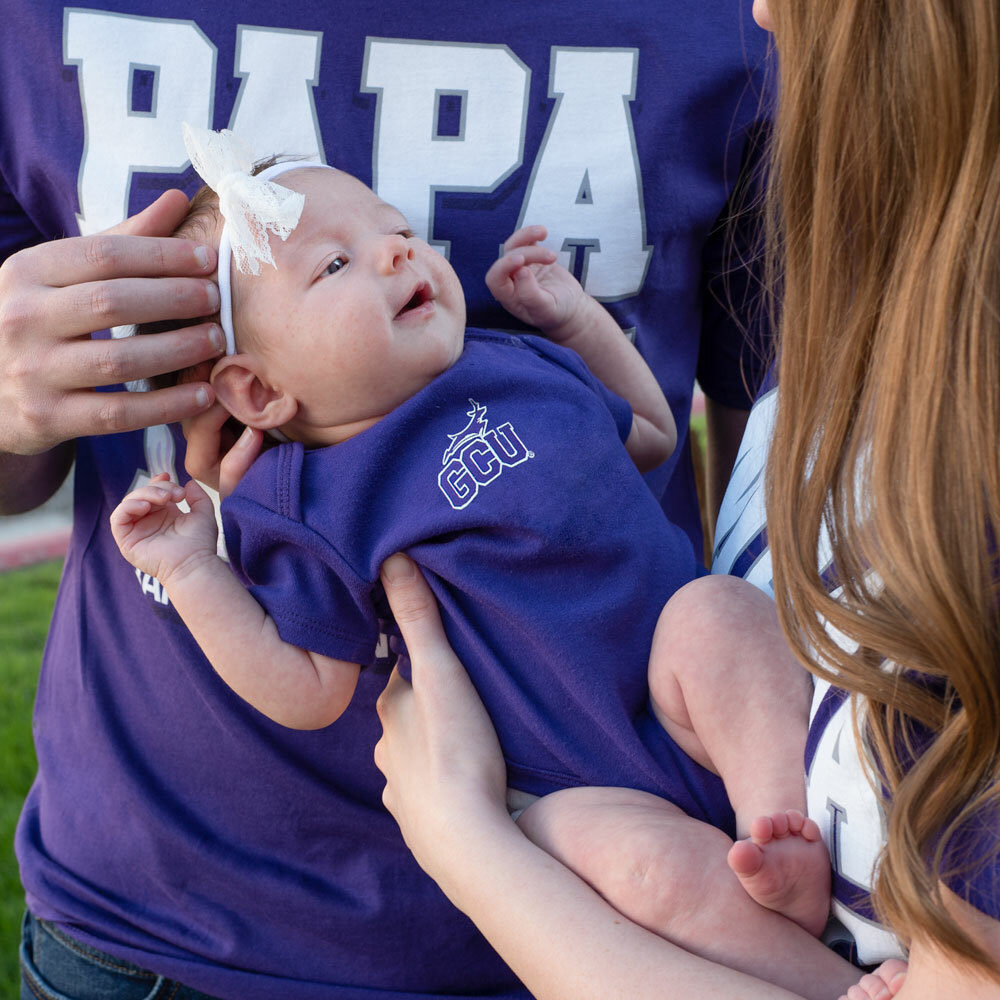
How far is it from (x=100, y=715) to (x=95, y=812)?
17 centimetres

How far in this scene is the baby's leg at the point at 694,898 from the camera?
116cm

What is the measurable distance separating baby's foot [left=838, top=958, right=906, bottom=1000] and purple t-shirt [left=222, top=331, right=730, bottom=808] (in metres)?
0.36

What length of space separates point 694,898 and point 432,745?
41cm

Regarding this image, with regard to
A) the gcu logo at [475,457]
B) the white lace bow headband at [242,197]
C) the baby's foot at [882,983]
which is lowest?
the baby's foot at [882,983]

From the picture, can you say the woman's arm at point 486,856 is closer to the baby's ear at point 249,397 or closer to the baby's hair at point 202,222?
the baby's ear at point 249,397

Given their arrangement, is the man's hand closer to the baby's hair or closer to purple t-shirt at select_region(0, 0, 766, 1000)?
the baby's hair

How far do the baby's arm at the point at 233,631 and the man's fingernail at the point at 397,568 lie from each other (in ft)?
0.48

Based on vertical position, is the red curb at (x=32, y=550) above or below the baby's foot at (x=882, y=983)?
below

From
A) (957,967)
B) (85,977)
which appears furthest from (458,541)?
(85,977)

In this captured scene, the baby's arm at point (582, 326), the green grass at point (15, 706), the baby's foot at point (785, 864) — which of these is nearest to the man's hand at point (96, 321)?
the baby's arm at point (582, 326)

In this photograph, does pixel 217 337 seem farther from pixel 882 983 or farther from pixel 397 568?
pixel 882 983

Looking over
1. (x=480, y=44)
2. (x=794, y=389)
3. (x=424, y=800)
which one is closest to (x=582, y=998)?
(x=424, y=800)

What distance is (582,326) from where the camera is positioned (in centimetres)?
179

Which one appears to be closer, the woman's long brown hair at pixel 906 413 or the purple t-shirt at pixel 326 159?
the woman's long brown hair at pixel 906 413
